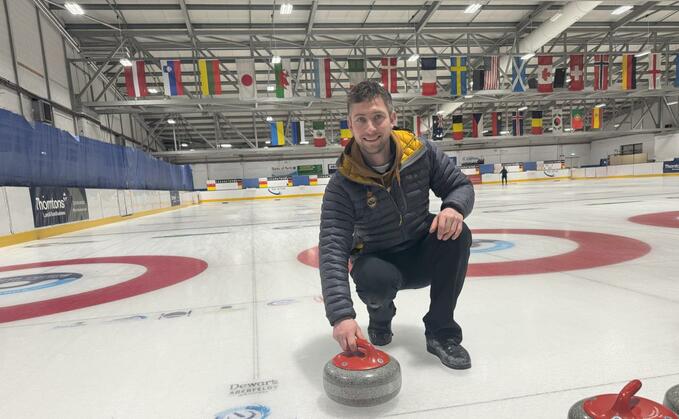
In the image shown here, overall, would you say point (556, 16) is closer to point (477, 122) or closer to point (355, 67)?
point (477, 122)

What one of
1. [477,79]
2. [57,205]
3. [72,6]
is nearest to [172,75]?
[72,6]

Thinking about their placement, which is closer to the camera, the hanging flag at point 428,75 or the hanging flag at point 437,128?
the hanging flag at point 428,75

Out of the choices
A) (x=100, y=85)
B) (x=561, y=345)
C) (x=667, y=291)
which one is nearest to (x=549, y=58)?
(x=667, y=291)

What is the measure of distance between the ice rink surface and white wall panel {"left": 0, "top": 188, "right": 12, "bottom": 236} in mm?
3046

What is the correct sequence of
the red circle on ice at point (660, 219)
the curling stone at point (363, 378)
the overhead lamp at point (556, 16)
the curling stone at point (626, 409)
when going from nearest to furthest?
the curling stone at point (626, 409) < the curling stone at point (363, 378) < the red circle on ice at point (660, 219) < the overhead lamp at point (556, 16)

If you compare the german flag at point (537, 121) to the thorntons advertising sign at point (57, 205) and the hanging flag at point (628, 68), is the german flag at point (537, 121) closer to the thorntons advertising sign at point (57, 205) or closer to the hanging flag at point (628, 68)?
the hanging flag at point (628, 68)

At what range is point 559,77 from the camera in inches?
549

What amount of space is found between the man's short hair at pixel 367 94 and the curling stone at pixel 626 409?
1.03 metres

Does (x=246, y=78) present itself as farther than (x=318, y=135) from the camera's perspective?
No

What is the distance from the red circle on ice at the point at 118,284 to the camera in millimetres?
2250

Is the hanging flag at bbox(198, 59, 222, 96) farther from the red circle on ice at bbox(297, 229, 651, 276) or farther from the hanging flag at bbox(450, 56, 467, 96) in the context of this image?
the red circle on ice at bbox(297, 229, 651, 276)

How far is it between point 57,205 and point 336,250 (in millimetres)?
7760

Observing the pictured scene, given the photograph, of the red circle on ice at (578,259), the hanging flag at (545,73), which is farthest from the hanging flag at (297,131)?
the red circle on ice at (578,259)

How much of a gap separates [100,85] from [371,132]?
18.1 metres
